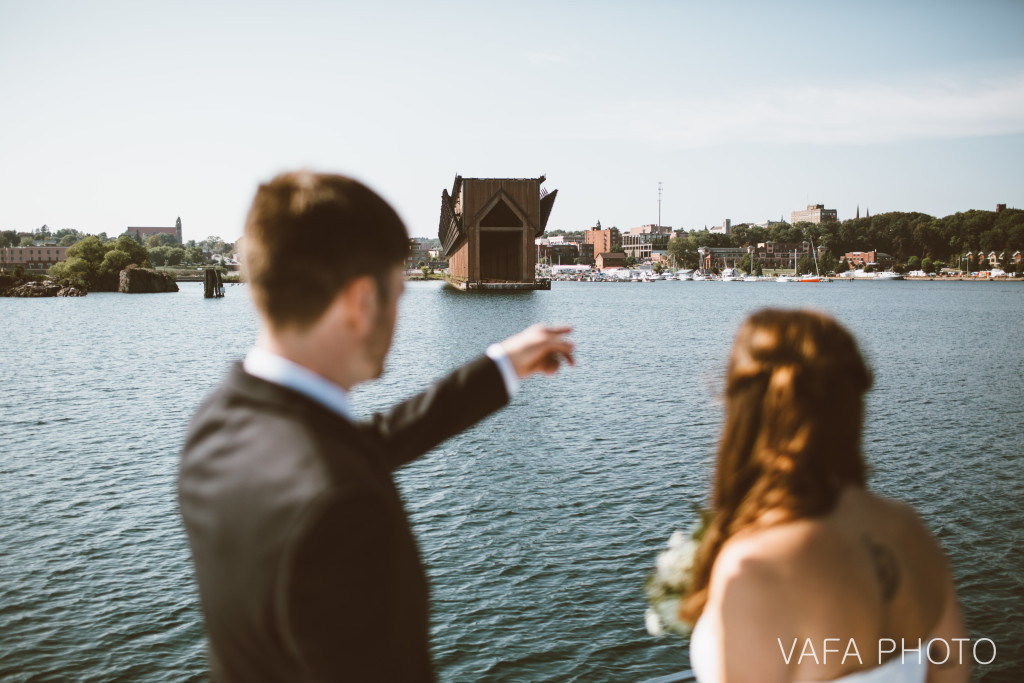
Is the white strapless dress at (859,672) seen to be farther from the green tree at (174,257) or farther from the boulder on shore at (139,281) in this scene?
the green tree at (174,257)

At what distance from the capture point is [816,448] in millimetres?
1479

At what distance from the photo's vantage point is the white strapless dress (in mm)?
1589

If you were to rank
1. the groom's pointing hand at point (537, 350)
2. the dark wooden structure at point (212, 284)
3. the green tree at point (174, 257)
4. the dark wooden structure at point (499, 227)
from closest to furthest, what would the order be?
the groom's pointing hand at point (537, 350), the dark wooden structure at point (499, 227), the dark wooden structure at point (212, 284), the green tree at point (174, 257)

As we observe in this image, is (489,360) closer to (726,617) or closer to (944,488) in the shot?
(726,617)

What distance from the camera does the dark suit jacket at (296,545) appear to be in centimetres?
108

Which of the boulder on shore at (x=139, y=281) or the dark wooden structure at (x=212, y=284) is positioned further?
the boulder on shore at (x=139, y=281)

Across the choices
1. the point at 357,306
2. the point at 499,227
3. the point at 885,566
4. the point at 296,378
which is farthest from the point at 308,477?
the point at 499,227

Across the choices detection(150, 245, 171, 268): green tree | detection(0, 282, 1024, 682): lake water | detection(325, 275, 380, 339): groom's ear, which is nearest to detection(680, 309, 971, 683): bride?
detection(0, 282, 1024, 682): lake water

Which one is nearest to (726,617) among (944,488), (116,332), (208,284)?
(944,488)

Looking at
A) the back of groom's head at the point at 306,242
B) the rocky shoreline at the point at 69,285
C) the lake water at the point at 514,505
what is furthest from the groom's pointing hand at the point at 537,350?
the rocky shoreline at the point at 69,285

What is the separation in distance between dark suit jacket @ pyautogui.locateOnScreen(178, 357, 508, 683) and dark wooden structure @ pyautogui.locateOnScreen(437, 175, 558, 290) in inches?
3125

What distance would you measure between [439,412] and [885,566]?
41.1 inches

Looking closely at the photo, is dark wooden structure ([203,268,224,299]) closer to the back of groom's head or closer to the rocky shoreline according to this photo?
the rocky shoreline

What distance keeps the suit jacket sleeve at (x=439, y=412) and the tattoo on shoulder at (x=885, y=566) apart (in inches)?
35.6
